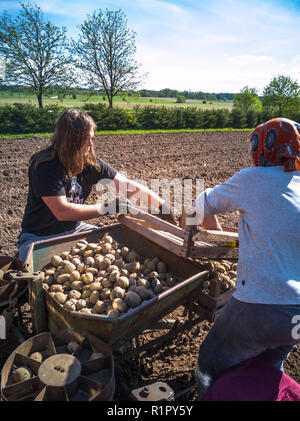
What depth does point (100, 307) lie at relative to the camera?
7.50ft

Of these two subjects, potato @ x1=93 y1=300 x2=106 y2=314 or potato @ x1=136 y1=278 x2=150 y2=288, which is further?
potato @ x1=136 y1=278 x2=150 y2=288

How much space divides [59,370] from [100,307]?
0.61m

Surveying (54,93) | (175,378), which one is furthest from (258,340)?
(54,93)

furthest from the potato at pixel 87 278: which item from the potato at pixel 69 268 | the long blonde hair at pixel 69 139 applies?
the long blonde hair at pixel 69 139

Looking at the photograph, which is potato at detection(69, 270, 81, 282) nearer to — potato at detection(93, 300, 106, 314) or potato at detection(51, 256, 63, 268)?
potato at detection(51, 256, 63, 268)

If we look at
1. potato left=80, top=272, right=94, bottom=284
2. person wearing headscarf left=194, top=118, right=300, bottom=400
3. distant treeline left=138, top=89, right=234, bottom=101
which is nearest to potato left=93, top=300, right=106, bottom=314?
potato left=80, top=272, right=94, bottom=284

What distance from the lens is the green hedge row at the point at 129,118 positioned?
52.1 ft

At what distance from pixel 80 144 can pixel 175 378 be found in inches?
89.5

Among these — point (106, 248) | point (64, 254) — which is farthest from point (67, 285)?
point (106, 248)

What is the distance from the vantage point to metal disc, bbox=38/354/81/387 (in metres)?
1.64

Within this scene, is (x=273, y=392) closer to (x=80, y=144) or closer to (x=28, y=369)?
(x=28, y=369)

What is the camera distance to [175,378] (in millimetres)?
2832

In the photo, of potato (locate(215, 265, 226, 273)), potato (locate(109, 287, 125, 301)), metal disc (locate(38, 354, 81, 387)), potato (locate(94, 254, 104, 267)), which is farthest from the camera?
potato (locate(215, 265, 226, 273))

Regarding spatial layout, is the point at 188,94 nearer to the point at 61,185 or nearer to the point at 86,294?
the point at 61,185
